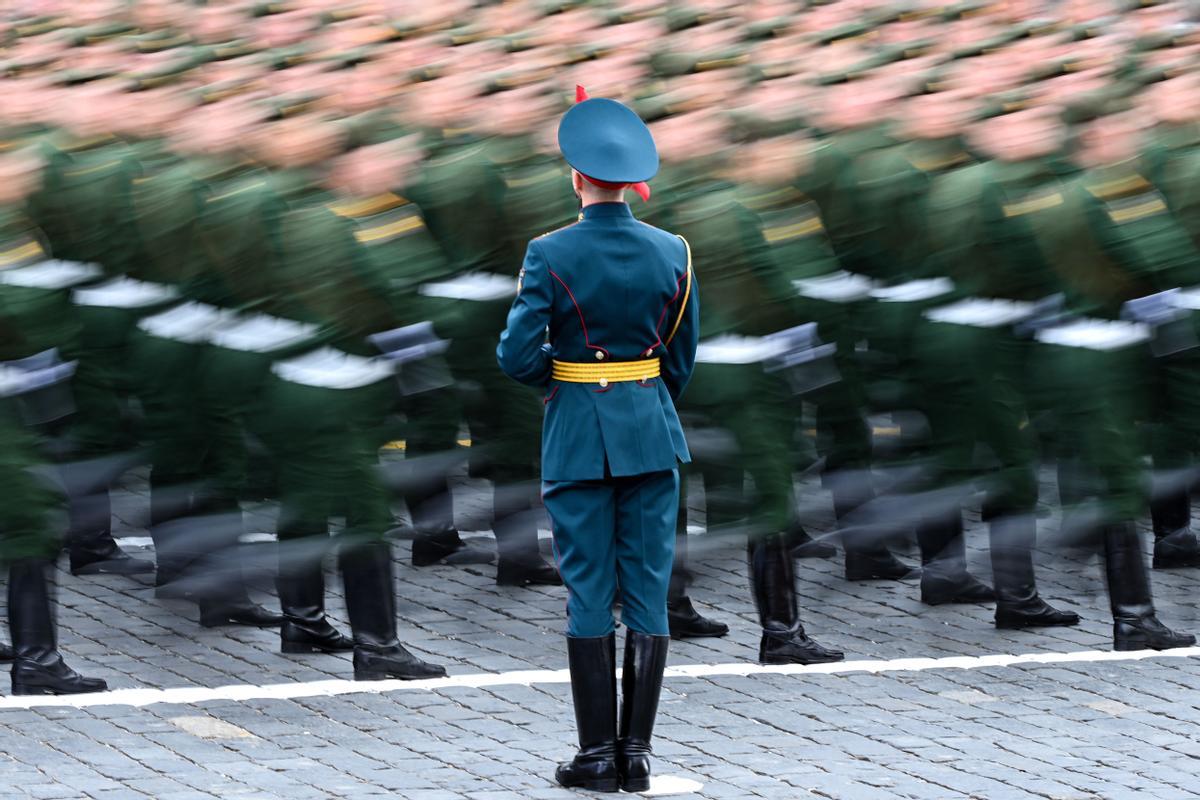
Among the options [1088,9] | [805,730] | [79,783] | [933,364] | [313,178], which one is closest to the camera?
[79,783]

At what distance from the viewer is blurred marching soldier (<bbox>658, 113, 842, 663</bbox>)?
7.05m

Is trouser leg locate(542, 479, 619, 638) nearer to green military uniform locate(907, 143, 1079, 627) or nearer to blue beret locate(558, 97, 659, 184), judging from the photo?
blue beret locate(558, 97, 659, 184)

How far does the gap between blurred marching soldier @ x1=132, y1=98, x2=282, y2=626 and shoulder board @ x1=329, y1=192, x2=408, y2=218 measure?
242mm

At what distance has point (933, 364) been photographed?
24.2 ft

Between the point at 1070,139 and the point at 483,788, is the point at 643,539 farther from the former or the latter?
the point at 1070,139

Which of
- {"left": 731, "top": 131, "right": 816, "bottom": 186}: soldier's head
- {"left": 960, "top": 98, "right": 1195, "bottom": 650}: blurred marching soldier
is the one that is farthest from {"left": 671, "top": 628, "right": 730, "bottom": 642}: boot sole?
{"left": 731, "top": 131, "right": 816, "bottom": 186}: soldier's head

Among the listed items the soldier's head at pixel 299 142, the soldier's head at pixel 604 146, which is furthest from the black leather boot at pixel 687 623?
the soldier's head at pixel 604 146

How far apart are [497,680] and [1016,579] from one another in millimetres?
2142

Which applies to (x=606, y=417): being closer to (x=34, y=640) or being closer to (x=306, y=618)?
(x=306, y=618)

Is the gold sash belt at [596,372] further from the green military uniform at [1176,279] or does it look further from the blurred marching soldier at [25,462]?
the green military uniform at [1176,279]

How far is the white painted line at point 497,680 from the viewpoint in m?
6.49

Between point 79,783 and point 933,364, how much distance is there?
135 inches

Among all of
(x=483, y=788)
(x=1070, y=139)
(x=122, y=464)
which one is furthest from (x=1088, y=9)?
(x=483, y=788)

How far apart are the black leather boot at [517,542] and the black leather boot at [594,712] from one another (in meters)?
2.32
